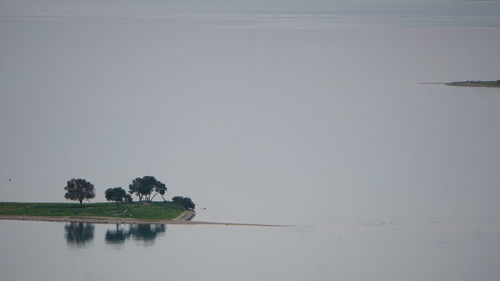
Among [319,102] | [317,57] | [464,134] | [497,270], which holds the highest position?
[317,57]

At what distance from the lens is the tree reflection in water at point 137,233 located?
77.0 feet

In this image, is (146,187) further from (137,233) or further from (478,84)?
(478,84)

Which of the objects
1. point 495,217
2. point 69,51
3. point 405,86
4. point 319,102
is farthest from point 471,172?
point 69,51

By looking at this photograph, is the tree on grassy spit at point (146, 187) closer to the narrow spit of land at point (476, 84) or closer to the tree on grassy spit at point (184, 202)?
the tree on grassy spit at point (184, 202)

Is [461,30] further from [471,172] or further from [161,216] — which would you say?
[161,216]

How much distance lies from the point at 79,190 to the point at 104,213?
1101 millimetres

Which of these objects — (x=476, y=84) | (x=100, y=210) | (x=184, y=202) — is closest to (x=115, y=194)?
(x=100, y=210)

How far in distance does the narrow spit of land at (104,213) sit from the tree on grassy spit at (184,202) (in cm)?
12

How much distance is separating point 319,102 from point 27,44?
2226 centimetres

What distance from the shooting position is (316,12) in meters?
77.3

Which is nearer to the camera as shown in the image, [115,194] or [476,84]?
[115,194]

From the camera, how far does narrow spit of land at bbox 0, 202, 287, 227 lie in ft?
82.7

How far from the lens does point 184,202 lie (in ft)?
86.0

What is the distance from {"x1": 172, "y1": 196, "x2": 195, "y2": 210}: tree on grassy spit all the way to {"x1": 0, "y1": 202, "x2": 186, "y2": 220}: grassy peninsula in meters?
0.09
